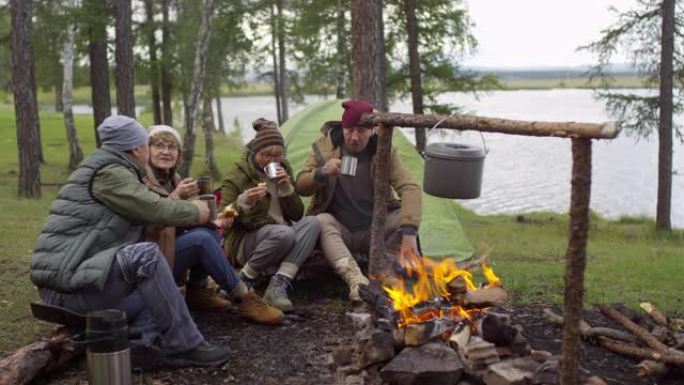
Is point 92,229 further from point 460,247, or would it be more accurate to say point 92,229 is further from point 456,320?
point 460,247

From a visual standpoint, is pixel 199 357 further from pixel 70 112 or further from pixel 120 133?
pixel 70 112

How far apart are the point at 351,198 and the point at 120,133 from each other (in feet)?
6.71

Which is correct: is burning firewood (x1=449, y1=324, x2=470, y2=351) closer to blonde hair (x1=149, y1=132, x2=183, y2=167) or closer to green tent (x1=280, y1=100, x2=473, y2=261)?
blonde hair (x1=149, y1=132, x2=183, y2=167)

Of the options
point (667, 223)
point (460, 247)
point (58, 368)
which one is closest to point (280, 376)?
point (58, 368)

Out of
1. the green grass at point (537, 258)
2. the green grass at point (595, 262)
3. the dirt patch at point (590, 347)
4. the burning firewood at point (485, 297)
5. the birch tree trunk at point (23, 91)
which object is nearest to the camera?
the dirt patch at point (590, 347)

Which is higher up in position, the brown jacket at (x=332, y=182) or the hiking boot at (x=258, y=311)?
the brown jacket at (x=332, y=182)

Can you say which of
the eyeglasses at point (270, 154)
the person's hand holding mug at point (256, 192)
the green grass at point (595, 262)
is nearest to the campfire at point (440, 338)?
the person's hand holding mug at point (256, 192)

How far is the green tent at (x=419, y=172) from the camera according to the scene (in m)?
6.68

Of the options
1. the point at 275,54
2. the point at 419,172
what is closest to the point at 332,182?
the point at 419,172

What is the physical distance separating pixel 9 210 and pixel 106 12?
652cm

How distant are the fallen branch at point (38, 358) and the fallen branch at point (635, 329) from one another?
3.05 meters

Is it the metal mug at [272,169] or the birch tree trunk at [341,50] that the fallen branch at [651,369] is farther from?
the birch tree trunk at [341,50]

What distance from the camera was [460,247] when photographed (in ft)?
22.1

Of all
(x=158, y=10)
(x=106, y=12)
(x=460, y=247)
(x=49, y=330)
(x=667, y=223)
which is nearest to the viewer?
(x=49, y=330)
